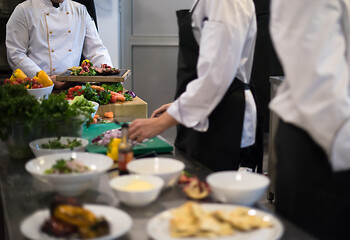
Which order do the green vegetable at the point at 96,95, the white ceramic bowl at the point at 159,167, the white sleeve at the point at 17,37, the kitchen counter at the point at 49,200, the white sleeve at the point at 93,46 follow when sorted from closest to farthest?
the kitchen counter at the point at 49,200 < the white ceramic bowl at the point at 159,167 < the green vegetable at the point at 96,95 < the white sleeve at the point at 17,37 < the white sleeve at the point at 93,46

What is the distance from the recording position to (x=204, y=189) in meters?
1.27

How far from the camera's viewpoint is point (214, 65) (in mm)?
1675

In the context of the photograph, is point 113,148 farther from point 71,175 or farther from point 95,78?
point 95,78

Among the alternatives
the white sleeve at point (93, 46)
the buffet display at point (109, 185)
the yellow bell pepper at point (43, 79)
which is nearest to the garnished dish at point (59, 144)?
the buffet display at point (109, 185)

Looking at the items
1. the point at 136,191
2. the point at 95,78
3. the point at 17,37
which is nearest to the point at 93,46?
the point at 17,37

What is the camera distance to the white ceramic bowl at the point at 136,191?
1.18 meters

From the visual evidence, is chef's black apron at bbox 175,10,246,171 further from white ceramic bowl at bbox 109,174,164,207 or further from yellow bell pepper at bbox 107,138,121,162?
white ceramic bowl at bbox 109,174,164,207

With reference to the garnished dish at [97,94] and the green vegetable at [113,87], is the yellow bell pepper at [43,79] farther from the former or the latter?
the green vegetable at [113,87]

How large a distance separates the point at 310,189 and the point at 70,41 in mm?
3273

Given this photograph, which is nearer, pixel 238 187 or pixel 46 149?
pixel 238 187

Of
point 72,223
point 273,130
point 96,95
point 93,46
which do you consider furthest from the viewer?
point 93,46

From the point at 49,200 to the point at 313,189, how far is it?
74 centimetres

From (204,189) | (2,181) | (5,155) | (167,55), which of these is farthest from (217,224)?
(167,55)

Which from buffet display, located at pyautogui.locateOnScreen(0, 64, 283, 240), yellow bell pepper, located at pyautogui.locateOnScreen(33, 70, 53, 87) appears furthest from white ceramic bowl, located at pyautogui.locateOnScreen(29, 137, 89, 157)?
yellow bell pepper, located at pyautogui.locateOnScreen(33, 70, 53, 87)
